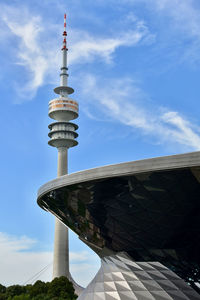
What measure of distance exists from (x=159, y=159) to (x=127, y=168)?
80.4 inches

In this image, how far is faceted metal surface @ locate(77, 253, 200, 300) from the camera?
31219 mm

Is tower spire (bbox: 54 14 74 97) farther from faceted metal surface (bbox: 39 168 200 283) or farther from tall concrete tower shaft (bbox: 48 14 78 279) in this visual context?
faceted metal surface (bbox: 39 168 200 283)

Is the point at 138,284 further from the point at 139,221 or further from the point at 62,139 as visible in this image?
the point at 62,139

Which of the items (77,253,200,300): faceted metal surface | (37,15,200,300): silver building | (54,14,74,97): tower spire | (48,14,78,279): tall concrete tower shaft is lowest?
(77,253,200,300): faceted metal surface

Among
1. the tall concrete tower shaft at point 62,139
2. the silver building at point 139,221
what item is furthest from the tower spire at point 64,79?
the silver building at point 139,221

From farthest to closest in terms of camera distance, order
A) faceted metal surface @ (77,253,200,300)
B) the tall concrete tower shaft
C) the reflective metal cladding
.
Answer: the tall concrete tower shaft
faceted metal surface @ (77,253,200,300)
the reflective metal cladding

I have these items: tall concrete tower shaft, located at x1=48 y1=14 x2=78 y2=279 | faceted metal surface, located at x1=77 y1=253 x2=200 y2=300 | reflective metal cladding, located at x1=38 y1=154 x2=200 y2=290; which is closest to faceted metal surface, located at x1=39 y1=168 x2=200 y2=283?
reflective metal cladding, located at x1=38 y1=154 x2=200 y2=290

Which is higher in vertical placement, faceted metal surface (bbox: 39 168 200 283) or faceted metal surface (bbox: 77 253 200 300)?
faceted metal surface (bbox: 39 168 200 283)

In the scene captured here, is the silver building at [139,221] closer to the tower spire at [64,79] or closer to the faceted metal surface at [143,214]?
the faceted metal surface at [143,214]

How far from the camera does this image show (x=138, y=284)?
31703 millimetres

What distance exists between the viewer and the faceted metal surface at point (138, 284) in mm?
31219

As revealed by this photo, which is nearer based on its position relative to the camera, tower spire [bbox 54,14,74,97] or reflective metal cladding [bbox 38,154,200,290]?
reflective metal cladding [bbox 38,154,200,290]

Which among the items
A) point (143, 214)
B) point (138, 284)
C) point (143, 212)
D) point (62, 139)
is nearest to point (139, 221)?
point (143, 214)

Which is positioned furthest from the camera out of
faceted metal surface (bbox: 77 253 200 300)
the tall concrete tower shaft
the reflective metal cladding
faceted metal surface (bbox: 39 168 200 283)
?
the tall concrete tower shaft
